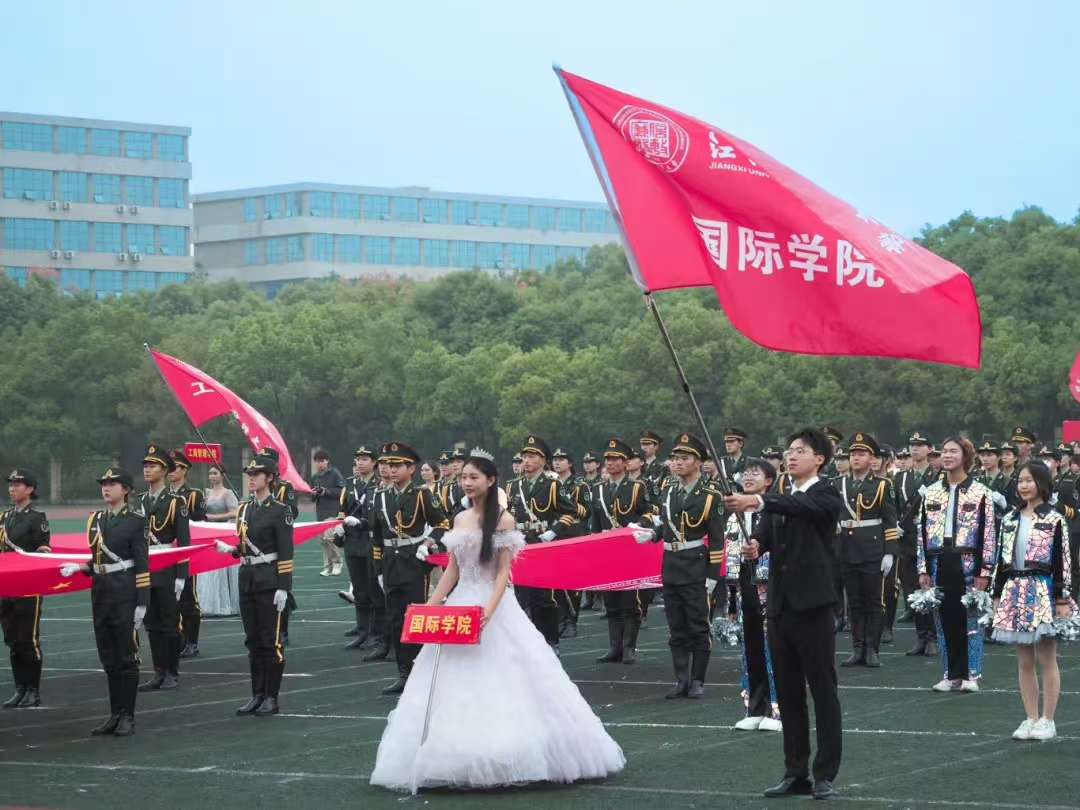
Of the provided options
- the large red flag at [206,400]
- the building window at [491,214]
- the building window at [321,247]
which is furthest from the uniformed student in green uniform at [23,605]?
the building window at [491,214]

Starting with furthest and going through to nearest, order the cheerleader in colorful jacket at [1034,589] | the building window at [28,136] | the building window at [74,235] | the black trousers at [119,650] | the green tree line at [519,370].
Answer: the building window at [74,235]
the building window at [28,136]
the green tree line at [519,370]
the black trousers at [119,650]
the cheerleader in colorful jacket at [1034,589]

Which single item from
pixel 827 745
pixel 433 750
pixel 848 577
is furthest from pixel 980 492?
pixel 433 750

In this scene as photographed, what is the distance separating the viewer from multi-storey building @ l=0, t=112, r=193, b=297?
92.9 metres

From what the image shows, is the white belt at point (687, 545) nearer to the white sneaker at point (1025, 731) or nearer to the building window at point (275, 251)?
the white sneaker at point (1025, 731)

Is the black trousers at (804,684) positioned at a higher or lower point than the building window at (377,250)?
lower

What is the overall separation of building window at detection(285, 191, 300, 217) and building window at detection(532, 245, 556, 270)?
19871 millimetres

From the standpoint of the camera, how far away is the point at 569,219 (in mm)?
129625

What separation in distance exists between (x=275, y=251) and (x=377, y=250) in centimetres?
686

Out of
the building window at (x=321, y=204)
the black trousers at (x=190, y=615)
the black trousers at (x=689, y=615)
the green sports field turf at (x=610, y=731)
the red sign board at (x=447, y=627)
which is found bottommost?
the green sports field turf at (x=610, y=731)

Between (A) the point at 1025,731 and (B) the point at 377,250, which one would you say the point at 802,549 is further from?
(B) the point at 377,250

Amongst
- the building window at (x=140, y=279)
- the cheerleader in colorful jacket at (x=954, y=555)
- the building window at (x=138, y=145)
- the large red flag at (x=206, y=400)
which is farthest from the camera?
the building window at (x=140, y=279)

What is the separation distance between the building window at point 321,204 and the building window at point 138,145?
1532cm

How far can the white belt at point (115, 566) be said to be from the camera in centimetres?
1126

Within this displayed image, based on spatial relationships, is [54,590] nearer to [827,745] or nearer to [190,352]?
[827,745]
